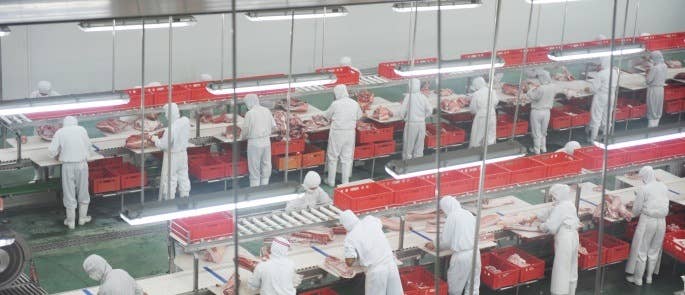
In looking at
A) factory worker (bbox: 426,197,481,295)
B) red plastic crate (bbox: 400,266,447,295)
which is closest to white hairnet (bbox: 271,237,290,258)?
red plastic crate (bbox: 400,266,447,295)

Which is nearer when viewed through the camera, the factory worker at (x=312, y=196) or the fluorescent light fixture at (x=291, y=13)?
the factory worker at (x=312, y=196)

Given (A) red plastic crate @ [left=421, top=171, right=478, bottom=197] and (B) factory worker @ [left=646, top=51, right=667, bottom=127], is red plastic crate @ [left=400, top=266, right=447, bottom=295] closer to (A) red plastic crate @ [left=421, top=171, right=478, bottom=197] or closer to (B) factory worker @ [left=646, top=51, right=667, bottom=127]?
(A) red plastic crate @ [left=421, top=171, right=478, bottom=197]

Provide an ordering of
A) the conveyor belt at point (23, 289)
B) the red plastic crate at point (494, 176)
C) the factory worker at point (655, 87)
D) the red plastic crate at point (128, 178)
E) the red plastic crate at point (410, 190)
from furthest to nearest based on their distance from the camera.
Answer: the factory worker at point (655, 87) → the red plastic crate at point (128, 178) → the red plastic crate at point (494, 176) → the red plastic crate at point (410, 190) → the conveyor belt at point (23, 289)

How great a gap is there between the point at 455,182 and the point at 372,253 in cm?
153

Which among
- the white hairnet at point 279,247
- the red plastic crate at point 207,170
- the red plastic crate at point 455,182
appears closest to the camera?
the white hairnet at point 279,247

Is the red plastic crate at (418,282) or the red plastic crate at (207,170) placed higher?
the red plastic crate at (207,170)

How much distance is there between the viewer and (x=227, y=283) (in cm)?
859

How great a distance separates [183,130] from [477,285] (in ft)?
12.9

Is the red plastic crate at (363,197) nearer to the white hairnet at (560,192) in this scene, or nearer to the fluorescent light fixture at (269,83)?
the fluorescent light fixture at (269,83)

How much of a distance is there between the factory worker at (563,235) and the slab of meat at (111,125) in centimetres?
551

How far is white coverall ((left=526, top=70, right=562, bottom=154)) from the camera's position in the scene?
13844mm

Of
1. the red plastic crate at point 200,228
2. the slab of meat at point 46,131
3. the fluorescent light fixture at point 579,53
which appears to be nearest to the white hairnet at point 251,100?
the slab of meat at point 46,131

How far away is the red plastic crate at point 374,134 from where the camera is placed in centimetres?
1329

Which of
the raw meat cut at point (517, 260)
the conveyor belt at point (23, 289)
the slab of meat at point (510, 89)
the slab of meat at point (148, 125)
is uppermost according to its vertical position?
the slab of meat at point (510, 89)
